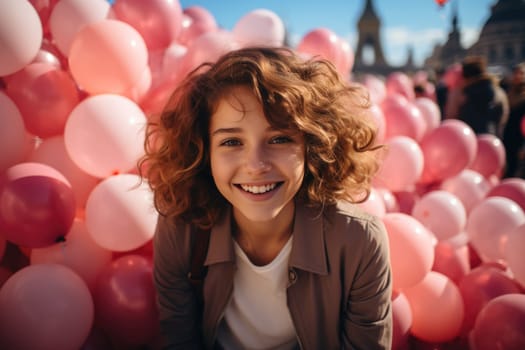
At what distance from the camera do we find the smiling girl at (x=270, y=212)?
1.28m

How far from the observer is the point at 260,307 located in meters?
1.40

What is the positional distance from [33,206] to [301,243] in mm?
1100

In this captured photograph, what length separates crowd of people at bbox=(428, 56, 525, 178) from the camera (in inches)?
162

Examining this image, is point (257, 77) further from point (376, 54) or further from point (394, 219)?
point (376, 54)

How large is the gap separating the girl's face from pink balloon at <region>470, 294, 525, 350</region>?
111 cm

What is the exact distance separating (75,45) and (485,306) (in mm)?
2379

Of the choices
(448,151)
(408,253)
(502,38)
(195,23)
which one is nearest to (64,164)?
(408,253)

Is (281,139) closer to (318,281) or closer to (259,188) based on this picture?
(259,188)

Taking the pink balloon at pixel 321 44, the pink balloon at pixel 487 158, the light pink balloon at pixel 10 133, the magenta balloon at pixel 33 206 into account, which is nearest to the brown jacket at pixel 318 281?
the magenta balloon at pixel 33 206

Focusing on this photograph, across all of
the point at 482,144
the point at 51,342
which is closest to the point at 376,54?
the point at 482,144

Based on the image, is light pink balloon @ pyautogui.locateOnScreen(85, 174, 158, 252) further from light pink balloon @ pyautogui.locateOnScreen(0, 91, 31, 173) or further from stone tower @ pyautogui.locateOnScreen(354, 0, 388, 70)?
stone tower @ pyautogui.locateOnScreen(354, 0, 388, 70)

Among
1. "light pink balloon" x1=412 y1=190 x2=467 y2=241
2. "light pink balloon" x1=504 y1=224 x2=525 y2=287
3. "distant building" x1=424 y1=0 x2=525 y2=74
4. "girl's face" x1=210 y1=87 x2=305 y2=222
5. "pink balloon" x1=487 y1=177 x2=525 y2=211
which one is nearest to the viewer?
"girl's face" x1=210 y1=87 x2=305 y2=222

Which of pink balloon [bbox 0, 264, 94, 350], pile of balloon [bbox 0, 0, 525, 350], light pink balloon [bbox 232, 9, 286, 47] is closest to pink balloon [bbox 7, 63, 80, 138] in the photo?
pile of balloon [bbox 0, 0, 525, 350]

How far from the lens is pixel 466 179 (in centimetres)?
298
